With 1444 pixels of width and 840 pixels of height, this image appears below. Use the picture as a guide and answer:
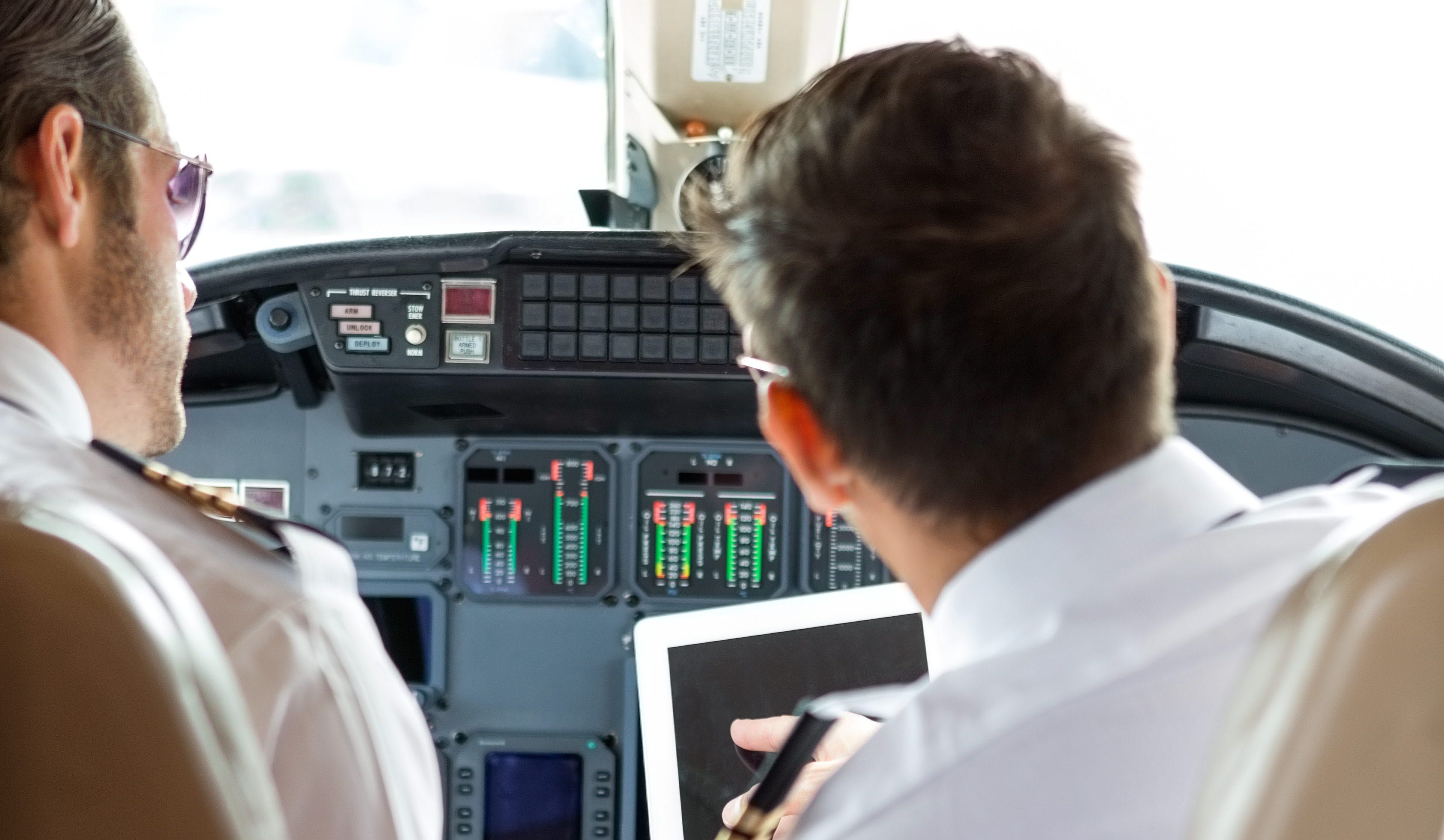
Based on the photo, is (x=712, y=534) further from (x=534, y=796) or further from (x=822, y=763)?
(x=822, y=763)

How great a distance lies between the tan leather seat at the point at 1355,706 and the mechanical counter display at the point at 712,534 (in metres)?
1.54

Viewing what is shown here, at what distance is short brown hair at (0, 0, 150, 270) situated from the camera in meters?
0.99

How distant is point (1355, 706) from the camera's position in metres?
0.64

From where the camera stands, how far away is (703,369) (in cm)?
198

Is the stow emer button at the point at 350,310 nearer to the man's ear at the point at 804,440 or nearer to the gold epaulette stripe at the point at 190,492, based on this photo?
the gold epaulette stripe at the point at 190,492

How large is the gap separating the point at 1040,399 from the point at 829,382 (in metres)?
0.14

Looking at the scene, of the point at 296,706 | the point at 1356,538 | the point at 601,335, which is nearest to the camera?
the point at 1356,538

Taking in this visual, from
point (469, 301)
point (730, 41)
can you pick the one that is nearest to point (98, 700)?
point (469, 301)

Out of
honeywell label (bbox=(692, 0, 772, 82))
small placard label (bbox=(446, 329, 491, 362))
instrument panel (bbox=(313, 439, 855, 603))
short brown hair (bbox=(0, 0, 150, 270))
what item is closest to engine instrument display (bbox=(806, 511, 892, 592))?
instrument panel (bbox=(313, 439, 855, 603))

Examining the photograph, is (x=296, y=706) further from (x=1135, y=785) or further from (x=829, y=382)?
(x=1135, y=785)

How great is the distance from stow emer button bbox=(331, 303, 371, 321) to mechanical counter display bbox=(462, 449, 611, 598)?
1.07ft

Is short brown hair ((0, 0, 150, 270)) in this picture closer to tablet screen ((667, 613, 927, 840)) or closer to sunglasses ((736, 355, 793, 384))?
sunglasses ((736, 355, 793, 384))

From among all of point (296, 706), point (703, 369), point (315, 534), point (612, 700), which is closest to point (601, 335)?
point (703, 369)

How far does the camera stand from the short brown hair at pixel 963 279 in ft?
2.54
